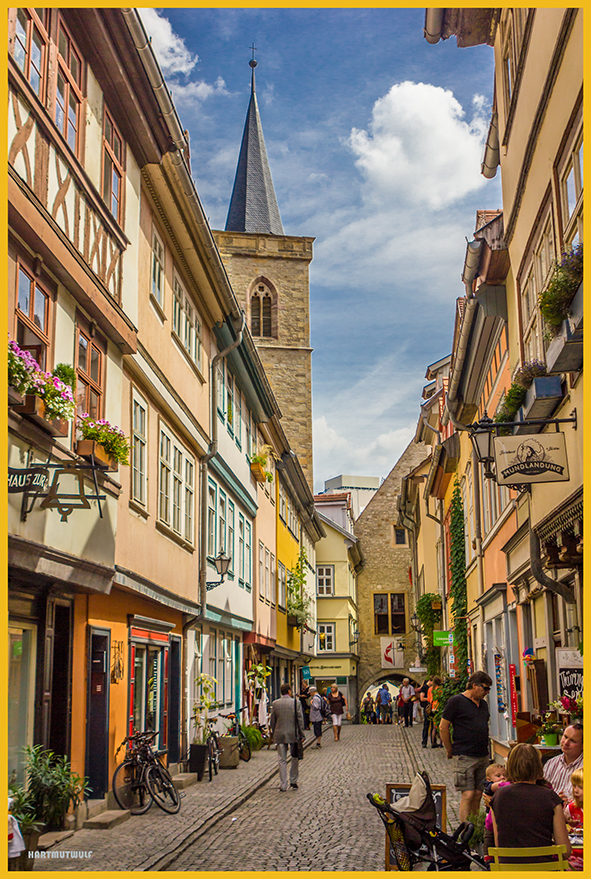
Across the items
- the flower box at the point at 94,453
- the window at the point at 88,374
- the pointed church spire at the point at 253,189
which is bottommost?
the flower box at the point at 94,453

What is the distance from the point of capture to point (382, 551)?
181ft

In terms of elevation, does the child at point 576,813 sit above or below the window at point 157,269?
below

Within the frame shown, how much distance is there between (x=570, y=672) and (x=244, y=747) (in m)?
12.5

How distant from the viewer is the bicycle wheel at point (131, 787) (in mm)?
10893

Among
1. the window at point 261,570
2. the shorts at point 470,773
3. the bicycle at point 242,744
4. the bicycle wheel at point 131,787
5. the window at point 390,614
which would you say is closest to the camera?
the shorts at point 470,773

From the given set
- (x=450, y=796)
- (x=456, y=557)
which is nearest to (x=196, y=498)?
(x=450, y=796)

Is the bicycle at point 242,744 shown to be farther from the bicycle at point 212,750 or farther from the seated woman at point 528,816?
the seated woman at point 528,816

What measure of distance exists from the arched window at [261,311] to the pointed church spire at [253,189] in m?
3.89

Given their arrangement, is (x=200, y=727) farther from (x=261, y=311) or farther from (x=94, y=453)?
(x=261, y=311)

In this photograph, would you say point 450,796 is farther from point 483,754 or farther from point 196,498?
point 196,498

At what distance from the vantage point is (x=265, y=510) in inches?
1056

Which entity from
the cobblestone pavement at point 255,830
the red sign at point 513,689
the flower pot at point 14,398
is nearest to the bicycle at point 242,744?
the cobblestone pavement at point 255,830

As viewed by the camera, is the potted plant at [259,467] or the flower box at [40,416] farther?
the potted plant at [259,467]

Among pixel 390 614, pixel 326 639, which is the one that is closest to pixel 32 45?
pixel 326 639
